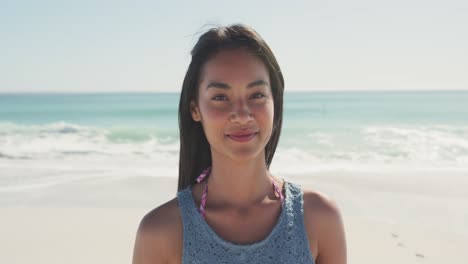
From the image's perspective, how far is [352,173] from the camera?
34.4ft

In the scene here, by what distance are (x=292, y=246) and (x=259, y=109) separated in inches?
19.8

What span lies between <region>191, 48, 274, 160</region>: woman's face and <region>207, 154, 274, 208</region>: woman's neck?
0.10 meters

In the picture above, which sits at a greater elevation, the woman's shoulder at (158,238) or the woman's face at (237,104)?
the woman's face at (237,104)

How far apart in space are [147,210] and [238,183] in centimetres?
564

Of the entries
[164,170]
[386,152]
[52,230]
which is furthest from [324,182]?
[386,152]

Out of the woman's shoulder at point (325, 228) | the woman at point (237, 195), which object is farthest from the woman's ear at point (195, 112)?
the woman's shoulder at point (325, 228)

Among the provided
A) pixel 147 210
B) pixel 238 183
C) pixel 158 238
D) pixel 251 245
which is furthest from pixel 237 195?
pixel 147 210

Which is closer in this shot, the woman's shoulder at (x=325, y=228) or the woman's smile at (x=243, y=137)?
the woman's smile at (x=243, y=137)

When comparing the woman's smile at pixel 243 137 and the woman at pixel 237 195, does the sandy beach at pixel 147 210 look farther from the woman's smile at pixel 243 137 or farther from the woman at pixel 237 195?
the woman's smile at pixel 243 137

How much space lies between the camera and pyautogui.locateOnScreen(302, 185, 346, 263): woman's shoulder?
6.15ft

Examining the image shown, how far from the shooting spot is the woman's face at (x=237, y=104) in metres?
1.77

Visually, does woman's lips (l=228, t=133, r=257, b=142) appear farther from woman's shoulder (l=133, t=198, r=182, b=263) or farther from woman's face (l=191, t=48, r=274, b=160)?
woman's shoulder (l=133, t=198, r=182, b=263)

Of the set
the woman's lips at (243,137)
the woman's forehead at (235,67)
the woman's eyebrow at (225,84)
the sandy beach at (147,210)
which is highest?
the woman's forehead at (235,67)

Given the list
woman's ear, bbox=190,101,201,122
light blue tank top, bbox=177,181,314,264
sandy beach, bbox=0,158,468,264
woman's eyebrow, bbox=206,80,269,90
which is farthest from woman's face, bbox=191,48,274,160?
sandy beach, bbox=0,158,468,264
